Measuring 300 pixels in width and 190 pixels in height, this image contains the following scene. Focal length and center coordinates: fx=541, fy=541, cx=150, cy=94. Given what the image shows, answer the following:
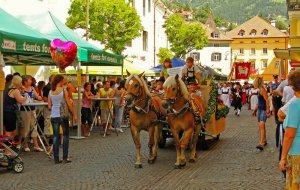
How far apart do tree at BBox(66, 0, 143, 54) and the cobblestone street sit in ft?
65.2

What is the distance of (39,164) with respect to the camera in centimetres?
1148

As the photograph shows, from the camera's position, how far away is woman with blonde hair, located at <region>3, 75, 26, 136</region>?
41.3 feet

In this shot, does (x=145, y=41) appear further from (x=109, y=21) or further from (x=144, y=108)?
(x=144, y=108)

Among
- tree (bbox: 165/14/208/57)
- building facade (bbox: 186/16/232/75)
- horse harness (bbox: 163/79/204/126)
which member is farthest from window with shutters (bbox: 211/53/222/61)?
horse harness (bbox: 163/79/204/126)

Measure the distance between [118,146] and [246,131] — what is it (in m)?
6.57

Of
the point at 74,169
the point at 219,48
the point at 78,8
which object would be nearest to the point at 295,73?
the point at 74,169

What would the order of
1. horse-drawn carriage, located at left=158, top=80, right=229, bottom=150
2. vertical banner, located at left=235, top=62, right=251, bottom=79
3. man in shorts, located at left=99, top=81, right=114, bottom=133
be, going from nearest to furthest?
1. horse-drawn carriage, located at left=158, top=80, right=229, bottom=150
2. man in shorts, located at left=99, top=81, right=114, bottom=133
3. vertical banner, located at left=235, top=62, right=251, bottom=79

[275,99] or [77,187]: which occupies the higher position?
[275,99]

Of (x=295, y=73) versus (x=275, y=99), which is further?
(x=275, y=99)

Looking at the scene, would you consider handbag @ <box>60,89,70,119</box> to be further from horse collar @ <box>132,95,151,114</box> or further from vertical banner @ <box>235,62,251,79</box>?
vertical banner @ <box>235,62,251,79</box>

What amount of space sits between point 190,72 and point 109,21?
2246cm

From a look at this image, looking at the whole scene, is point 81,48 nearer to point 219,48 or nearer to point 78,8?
point 78,8

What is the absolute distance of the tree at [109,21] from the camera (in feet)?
110

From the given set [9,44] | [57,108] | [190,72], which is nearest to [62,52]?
[9,44]
